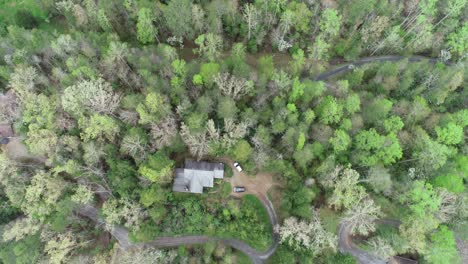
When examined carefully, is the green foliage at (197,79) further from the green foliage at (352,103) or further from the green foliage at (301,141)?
the green foliage at (352,103)

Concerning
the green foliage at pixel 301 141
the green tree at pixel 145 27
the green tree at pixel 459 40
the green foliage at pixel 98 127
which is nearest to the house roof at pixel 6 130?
the green foliage at pixel 98 127

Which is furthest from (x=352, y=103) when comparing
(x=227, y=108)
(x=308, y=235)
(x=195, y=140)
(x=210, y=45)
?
(x=210, y=45)

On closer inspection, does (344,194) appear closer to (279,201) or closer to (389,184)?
(389,184)

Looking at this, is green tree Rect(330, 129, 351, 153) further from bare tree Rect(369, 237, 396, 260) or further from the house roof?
the house roof

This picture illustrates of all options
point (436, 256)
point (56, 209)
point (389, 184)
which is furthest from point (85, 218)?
point (436, 256)

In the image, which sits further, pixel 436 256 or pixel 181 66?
pixel 181 66

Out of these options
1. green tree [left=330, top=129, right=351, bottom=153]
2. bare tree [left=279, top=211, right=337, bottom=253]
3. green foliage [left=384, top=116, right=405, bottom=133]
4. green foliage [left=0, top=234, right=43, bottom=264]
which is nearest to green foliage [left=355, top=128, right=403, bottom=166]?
green foliage [left=384, top=116, right=405, bottom=133]
